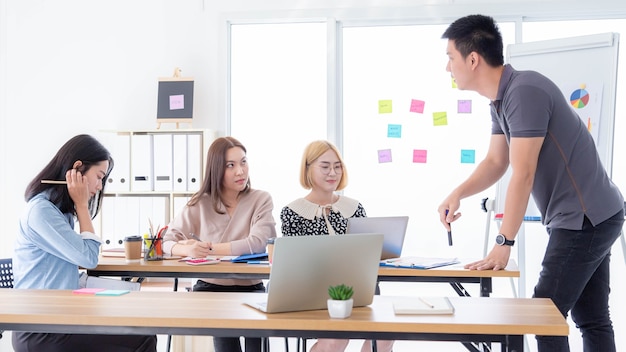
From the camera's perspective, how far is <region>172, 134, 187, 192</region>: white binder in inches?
169

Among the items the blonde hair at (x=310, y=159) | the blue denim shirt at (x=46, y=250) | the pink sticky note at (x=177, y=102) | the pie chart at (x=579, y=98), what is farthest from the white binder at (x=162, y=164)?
the pie chart at (x=579, y=98)

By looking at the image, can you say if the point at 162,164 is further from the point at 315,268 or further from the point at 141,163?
the point at 315,268

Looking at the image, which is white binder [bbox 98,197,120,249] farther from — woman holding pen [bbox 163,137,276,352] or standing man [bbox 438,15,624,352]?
standing man [bbox 438,15,624,352]

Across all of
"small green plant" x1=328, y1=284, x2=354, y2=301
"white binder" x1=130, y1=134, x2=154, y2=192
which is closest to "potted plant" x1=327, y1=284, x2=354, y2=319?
"small green plant" x1=328, y1=284, x2=354, y2=301

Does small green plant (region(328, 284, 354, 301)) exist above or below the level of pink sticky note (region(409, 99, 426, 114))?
below

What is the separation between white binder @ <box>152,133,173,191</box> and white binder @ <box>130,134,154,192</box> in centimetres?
3

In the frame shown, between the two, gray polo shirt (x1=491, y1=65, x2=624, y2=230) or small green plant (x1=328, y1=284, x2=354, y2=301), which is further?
gray polo shirt (x1=491, y1=65, x2=624, y2=230)

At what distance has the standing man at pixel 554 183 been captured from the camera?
2191 mm

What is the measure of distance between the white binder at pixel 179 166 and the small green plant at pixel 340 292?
8.97 ft

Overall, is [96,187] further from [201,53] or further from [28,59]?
[28,59]

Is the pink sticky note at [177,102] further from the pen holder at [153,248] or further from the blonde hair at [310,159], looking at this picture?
the pen holder at [153,248]

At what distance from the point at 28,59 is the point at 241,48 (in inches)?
59.2

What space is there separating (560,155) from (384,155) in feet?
7.71

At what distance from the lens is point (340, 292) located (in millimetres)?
1709
